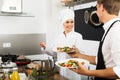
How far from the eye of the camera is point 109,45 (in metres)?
1.32

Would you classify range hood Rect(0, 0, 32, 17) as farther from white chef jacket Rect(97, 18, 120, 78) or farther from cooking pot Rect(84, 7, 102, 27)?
white chef jacket Rect(97, 18, 120, 78)

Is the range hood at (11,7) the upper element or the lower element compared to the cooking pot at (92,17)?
upper

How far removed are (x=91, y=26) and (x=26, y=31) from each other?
1511mm

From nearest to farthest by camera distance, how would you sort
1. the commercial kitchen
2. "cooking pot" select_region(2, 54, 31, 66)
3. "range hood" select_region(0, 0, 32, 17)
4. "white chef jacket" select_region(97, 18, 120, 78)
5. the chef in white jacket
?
"white chef jacket" select_region(97, 18, 120, 78) < the chef in white jacket < "cooking pot" select_region(2, 54, 31, 66) < the commercial kitchen < "range hood" select_region(0, 0, 32, 17)

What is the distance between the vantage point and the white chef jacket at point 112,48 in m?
1.24

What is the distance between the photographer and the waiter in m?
1.25

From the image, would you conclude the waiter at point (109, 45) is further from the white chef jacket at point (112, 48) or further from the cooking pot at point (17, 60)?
the cooking pot at point (17, 60)

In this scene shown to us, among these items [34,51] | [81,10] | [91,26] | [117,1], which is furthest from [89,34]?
[117,1]

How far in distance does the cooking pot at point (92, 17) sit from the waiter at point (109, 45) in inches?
48.5

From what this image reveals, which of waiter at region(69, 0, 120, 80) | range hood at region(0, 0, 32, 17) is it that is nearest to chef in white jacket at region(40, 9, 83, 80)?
range hood at region(0, 0, 32, 17)

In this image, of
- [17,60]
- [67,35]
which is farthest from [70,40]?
[17,60]

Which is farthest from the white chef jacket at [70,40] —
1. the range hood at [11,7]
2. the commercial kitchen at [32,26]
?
the range hood at [11,7]

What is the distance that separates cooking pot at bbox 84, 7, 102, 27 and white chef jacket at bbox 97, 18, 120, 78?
1.25m

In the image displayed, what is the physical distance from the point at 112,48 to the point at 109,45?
0.20ft
